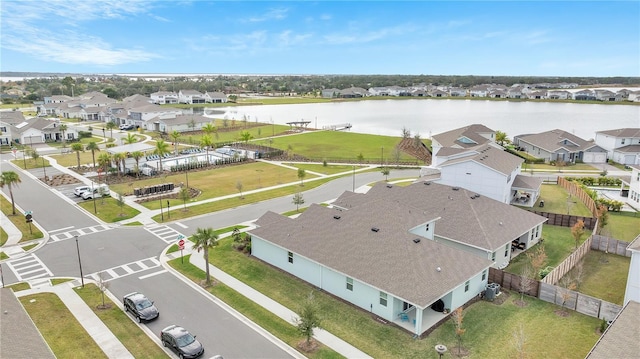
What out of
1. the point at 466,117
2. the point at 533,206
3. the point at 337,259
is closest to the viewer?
the point at 337,259

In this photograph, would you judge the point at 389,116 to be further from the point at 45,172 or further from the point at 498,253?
the point at 498,253

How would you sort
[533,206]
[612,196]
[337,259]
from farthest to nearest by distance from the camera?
→ [612,196]
[533,206]
[337,259]

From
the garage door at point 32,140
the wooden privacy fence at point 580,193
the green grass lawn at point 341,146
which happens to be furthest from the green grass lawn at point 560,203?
the garage door at point 32,140

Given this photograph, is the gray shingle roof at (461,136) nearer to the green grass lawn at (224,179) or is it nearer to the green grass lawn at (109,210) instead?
the green grass lawn at (224,179)

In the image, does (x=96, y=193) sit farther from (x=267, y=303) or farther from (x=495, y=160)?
(x=495, y=160)

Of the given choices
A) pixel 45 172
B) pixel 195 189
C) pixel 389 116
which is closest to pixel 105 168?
pixel 45 172

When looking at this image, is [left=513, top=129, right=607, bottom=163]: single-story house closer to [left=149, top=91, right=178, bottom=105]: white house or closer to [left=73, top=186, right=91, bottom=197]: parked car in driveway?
[left=73, top=186, right=91, bottom=197]: parked car in driveway

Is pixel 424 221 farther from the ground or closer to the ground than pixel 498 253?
farther from the ground

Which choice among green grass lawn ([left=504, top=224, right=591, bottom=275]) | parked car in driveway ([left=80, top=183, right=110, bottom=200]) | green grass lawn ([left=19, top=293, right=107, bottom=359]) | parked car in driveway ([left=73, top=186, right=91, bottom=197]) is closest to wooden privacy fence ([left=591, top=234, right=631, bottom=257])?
green grass lawn ([left=504, top=224, right=591, bottom=275])
